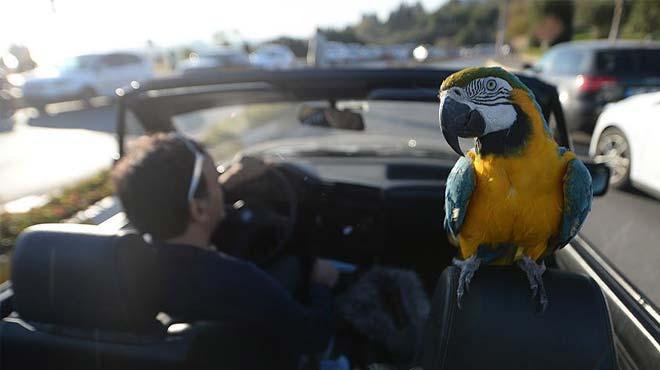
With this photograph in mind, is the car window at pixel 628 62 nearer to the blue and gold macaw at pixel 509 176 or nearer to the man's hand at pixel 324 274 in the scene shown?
the man's hand at pixel 324 274

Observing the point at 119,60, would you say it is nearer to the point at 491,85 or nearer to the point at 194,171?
the point at 194,171

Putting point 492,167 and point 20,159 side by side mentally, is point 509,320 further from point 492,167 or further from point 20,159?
point 20,159

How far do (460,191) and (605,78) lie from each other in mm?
7846

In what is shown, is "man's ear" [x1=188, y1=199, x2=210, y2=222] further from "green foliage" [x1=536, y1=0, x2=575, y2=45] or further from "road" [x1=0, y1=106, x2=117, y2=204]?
"green foliage" [x1=536, y1=0, x2=575, y2=45]

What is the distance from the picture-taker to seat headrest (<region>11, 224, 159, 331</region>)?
49.1 inches

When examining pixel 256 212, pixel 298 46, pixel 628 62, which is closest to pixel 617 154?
pixel 628 62

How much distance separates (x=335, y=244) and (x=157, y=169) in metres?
1.44

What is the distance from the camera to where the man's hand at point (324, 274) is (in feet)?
6.84

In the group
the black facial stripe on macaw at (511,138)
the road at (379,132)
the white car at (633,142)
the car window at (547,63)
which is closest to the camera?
the black facial stripe on macaw at (511,138)

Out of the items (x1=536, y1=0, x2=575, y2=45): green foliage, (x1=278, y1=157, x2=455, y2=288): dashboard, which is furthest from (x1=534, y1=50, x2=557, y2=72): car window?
(x1=536, y1=0, x2=575, y2=45): green foliage

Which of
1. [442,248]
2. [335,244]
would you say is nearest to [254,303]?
[335,244]

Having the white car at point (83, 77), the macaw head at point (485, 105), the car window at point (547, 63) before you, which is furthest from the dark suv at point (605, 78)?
the white car at point (83, 77)

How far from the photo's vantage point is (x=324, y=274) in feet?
6.91

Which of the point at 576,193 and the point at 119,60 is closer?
the point at 576,193
